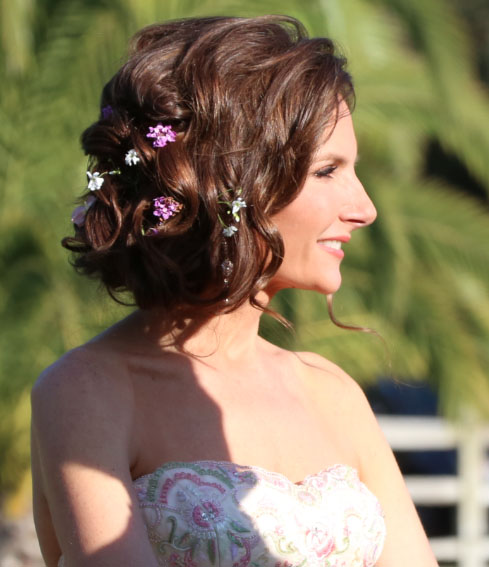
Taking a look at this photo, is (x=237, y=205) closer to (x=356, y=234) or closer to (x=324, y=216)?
(x=324, y=216)

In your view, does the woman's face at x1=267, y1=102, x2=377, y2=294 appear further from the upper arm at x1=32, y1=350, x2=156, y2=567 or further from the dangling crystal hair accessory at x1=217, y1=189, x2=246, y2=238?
the upper arm at x1=32, y1=350, x2=156, y2=567

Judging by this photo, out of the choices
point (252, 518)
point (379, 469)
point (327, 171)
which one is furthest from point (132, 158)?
point (379, 469)

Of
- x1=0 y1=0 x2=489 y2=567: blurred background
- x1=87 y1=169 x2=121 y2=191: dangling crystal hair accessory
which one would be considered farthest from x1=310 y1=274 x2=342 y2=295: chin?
x1=0 y1=0 x2=489 y2=567: blurred background

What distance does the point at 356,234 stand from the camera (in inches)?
221

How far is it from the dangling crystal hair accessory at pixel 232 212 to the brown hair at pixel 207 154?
0.01 metres

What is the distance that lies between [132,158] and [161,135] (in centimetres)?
9

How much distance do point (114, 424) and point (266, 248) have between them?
22.0 inches

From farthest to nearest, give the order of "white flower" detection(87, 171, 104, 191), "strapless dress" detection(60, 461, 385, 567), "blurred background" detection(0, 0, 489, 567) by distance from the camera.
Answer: "blurred background" detection(0, 0, 489, 567) → "white flower" detection(87, 171, 104, 191) → "strapless dress" detection(60, 461, 385, 567)

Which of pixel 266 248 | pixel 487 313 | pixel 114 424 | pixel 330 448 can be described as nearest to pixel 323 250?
pixel 266 248

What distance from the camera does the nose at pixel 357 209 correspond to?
226 cm

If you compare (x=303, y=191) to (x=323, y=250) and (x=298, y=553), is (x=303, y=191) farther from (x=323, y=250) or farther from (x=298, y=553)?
(x=298, y=553)

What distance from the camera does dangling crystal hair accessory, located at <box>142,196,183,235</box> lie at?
2.14 metres

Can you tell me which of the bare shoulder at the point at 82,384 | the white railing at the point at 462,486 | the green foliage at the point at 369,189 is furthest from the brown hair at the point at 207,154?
the white railing at the point at 462,486

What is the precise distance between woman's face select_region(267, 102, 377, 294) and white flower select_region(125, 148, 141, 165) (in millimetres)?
352
